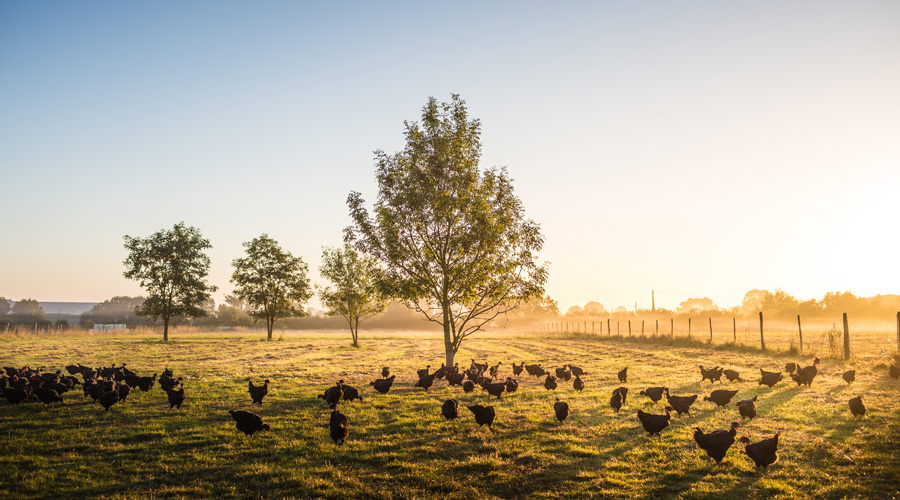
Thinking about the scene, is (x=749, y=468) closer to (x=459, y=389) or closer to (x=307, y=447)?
(x=307, y=447)

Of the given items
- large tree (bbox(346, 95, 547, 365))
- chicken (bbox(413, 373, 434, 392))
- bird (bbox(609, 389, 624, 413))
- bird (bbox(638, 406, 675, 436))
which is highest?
large tree (bbox(346, 95, 547, 365))

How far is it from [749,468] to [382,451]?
822 centimetres

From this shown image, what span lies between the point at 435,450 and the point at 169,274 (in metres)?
62.8

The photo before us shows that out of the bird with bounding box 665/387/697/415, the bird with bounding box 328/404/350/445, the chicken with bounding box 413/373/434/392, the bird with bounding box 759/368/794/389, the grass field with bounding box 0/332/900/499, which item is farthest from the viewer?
the chicken with bounding box 413/373/434/392

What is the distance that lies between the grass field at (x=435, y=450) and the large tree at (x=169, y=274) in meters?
46.7

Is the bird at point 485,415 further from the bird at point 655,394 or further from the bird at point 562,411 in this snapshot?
the bird at point 655,394

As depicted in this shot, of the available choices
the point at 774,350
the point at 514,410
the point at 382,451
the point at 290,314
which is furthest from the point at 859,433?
the point at 290,314

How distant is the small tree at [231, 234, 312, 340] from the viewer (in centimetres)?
6225

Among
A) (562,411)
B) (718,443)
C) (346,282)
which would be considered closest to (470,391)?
(562,411)

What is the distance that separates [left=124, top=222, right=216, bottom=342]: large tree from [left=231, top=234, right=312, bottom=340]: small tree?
5.10 meters

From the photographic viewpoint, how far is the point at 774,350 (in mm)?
30406

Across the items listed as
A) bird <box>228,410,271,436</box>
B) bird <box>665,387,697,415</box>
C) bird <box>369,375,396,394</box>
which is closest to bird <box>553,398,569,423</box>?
bird <box>665,387,697,415</box>

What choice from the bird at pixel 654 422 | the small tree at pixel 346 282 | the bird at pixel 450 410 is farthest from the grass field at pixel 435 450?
the small tree at pixel 346 282

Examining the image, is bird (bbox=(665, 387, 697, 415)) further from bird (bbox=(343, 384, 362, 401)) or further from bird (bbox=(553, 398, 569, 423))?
bird (bbox=(343, 384, 362, 401))
